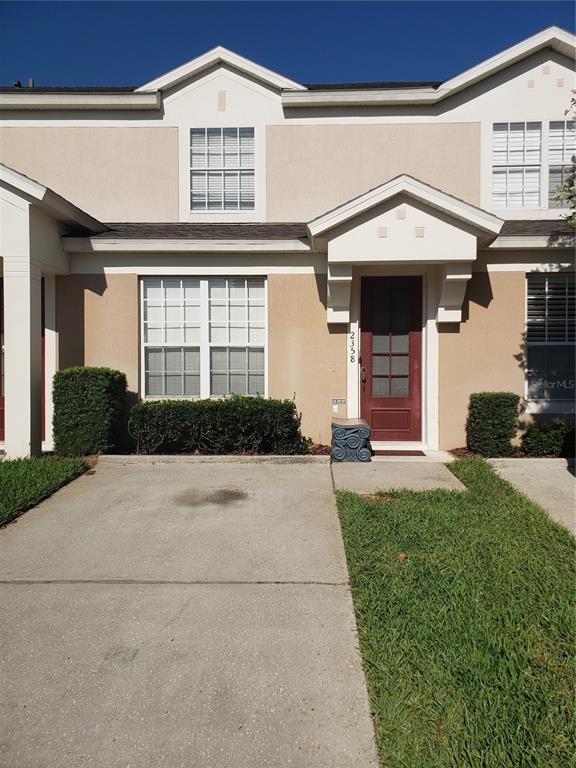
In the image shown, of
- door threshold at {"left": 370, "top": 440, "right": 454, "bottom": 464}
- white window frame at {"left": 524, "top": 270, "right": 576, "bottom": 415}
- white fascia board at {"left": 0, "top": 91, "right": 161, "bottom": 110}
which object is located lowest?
door threshold at {"left": 370, "top": 440, "right": 454, "bottom": 464}

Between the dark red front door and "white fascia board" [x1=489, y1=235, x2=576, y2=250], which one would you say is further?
the dark red front door

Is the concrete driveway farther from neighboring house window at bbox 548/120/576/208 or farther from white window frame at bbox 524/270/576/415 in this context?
neighboring house window at bbox 548/120/576/208

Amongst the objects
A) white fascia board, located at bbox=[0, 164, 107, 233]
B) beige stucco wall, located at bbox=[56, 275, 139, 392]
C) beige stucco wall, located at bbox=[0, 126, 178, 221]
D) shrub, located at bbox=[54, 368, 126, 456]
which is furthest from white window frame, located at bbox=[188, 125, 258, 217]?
shrub, located at bbox=[54, 368, 126, 456]

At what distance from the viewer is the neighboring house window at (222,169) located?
9.23 m

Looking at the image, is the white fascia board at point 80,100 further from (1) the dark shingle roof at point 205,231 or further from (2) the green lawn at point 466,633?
(2) the green lawn at point 466,633

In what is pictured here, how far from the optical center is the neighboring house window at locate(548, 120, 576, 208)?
29.0 ft

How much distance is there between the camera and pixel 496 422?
743 centimetres

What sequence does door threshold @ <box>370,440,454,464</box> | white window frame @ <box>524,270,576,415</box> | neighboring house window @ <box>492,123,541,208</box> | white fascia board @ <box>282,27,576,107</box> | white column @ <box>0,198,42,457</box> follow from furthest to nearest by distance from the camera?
neighboring house window @ <box>492,123,541,208</box> < white fascia board @ <box>282,27,576,107</box> < white window frame @ <box>524,270,576,415</box> < door threshold @ <box>370,440,454,464</box> < white column @ <box>0,198,42,457</box>

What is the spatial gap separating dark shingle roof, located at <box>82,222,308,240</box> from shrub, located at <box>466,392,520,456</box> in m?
3.90

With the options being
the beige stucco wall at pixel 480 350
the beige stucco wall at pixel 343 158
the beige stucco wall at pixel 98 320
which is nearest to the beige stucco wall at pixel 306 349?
the beige stucco wall at pixel 480 350

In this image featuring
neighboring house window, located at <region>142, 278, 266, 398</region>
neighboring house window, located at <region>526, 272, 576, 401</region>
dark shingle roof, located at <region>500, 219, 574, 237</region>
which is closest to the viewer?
dark shingle roof, located at <region>500, 219, 574, 237</region>

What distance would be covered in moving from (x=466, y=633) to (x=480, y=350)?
5.98 metres

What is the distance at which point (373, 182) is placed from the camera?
30.0ft

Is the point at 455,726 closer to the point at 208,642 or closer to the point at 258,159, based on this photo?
the point at 208,642
